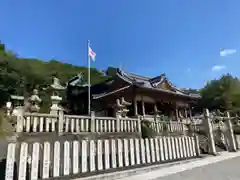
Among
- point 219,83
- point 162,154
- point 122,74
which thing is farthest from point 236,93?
point 162,154

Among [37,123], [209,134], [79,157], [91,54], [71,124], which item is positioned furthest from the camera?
[91,54]

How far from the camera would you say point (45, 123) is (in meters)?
5.75

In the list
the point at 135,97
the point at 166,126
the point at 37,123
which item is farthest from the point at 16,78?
the point at 166,126

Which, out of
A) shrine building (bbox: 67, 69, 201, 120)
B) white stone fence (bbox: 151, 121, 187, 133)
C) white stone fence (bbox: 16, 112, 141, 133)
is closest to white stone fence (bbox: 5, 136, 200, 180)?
white stone fence (bbox: 16, 112, 141, 133)

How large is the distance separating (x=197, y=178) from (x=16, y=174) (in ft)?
12.6

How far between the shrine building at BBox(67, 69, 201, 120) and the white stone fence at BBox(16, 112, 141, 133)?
25.6 feet

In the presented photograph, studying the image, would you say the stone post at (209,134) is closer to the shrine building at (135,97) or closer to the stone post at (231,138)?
the stone post at (231,138)

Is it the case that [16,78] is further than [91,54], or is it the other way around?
[16,78]

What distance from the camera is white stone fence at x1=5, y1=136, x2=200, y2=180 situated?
3.40m

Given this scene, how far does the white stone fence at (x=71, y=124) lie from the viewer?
17.9 ft

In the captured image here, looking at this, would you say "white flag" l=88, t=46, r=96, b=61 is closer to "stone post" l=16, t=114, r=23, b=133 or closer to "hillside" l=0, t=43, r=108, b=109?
"hillside" l=0, t=43, r=108, b=109

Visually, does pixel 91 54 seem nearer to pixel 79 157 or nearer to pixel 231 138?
pixel 231 138

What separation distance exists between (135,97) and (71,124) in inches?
401

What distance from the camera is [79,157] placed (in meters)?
4.09
